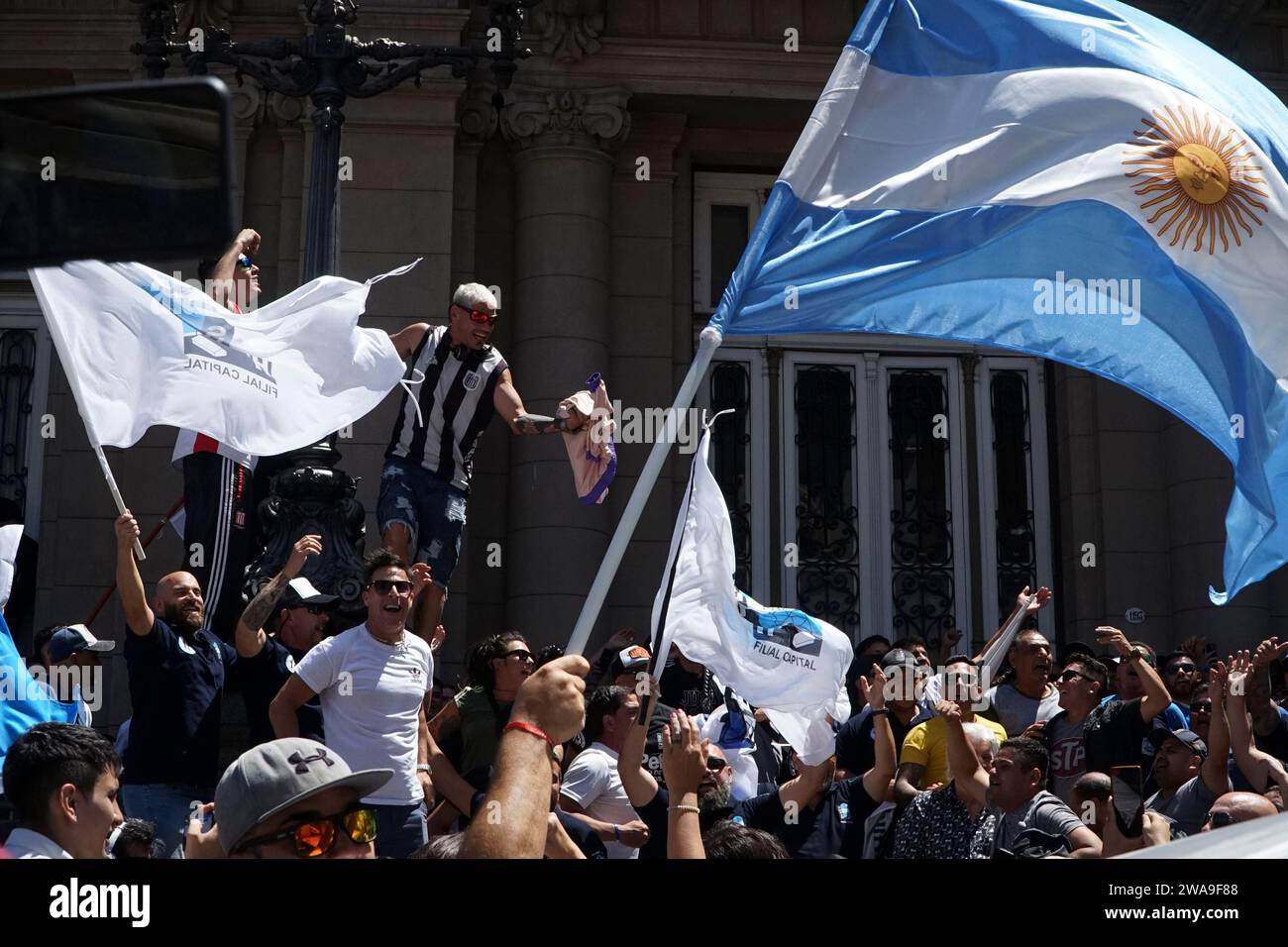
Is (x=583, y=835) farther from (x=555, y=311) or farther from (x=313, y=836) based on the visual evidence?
(x=555, y=311)

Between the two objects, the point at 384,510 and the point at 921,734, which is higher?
the point at 384,510

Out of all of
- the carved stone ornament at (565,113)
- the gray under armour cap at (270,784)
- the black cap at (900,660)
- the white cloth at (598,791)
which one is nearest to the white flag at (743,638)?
the white cloth at (598,791)

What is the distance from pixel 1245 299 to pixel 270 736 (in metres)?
4.68

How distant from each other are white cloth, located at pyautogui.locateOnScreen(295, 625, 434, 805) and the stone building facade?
285 inches

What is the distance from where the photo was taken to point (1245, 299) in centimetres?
688

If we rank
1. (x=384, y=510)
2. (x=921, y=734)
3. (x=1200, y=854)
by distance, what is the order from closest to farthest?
(x=1200, y=854) < (x=921, y=734) < (x=384, y=510)

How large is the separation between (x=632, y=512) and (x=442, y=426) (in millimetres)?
5410

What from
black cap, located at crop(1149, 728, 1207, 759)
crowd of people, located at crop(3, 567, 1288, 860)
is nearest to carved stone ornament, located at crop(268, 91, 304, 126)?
crowd of people, located at crop(3, 567, 1288, 860)

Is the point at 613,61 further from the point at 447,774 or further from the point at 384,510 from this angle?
the point at 447,774

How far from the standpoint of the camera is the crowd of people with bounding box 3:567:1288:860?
6.70m

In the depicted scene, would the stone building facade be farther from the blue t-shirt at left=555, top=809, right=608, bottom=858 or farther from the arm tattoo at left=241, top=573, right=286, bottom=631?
the blue t-shirt at left=555, top=809, right=608, bottom=858

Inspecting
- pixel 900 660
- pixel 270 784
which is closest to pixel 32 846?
pixel 270 784
